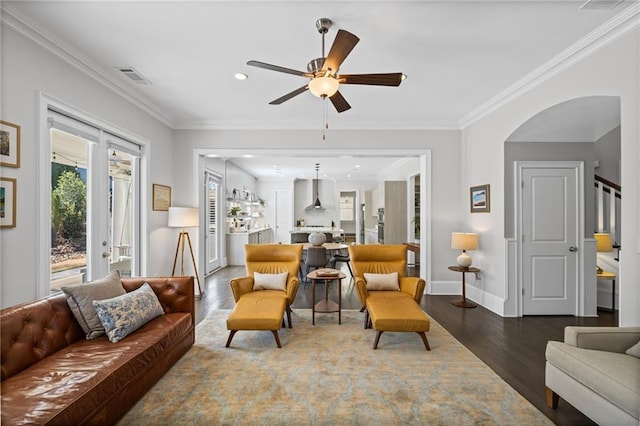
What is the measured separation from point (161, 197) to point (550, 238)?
5.64 m

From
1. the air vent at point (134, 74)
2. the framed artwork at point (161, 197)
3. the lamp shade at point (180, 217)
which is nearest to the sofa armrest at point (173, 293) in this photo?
the lamp shade at point (180, 217)

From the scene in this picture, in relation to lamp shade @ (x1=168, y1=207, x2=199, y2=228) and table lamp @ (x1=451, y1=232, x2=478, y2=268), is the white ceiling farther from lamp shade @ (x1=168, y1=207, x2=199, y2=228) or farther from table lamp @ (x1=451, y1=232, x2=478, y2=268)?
table lamp @ (x1=451, y1=232, x2=478, y2=268)

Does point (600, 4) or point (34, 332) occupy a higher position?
point (600, 4)

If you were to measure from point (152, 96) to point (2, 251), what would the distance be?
2615 mm

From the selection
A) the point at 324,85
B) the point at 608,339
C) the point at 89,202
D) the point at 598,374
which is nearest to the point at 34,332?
the point at 89,202

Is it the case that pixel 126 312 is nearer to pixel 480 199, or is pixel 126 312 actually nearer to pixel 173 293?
pixel 173 293

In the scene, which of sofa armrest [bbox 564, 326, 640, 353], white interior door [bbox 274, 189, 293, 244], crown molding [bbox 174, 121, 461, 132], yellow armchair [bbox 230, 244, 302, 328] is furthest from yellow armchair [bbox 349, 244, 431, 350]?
white interior door [bbox 274, 189, 293, 244]

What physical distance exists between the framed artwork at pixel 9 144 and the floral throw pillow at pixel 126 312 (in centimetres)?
127

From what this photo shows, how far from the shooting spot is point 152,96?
409cm

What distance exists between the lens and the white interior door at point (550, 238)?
402 centimetres

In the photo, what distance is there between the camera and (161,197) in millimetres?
4688

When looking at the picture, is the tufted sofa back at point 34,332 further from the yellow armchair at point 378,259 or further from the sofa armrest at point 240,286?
the yellow armchair at point 378,259

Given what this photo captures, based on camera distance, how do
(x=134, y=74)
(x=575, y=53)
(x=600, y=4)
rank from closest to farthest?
(x=600, y=4) → (x=575, y=53) → (x=134, y=74)

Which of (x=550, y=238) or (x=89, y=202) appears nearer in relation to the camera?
(x=89, y=202)
